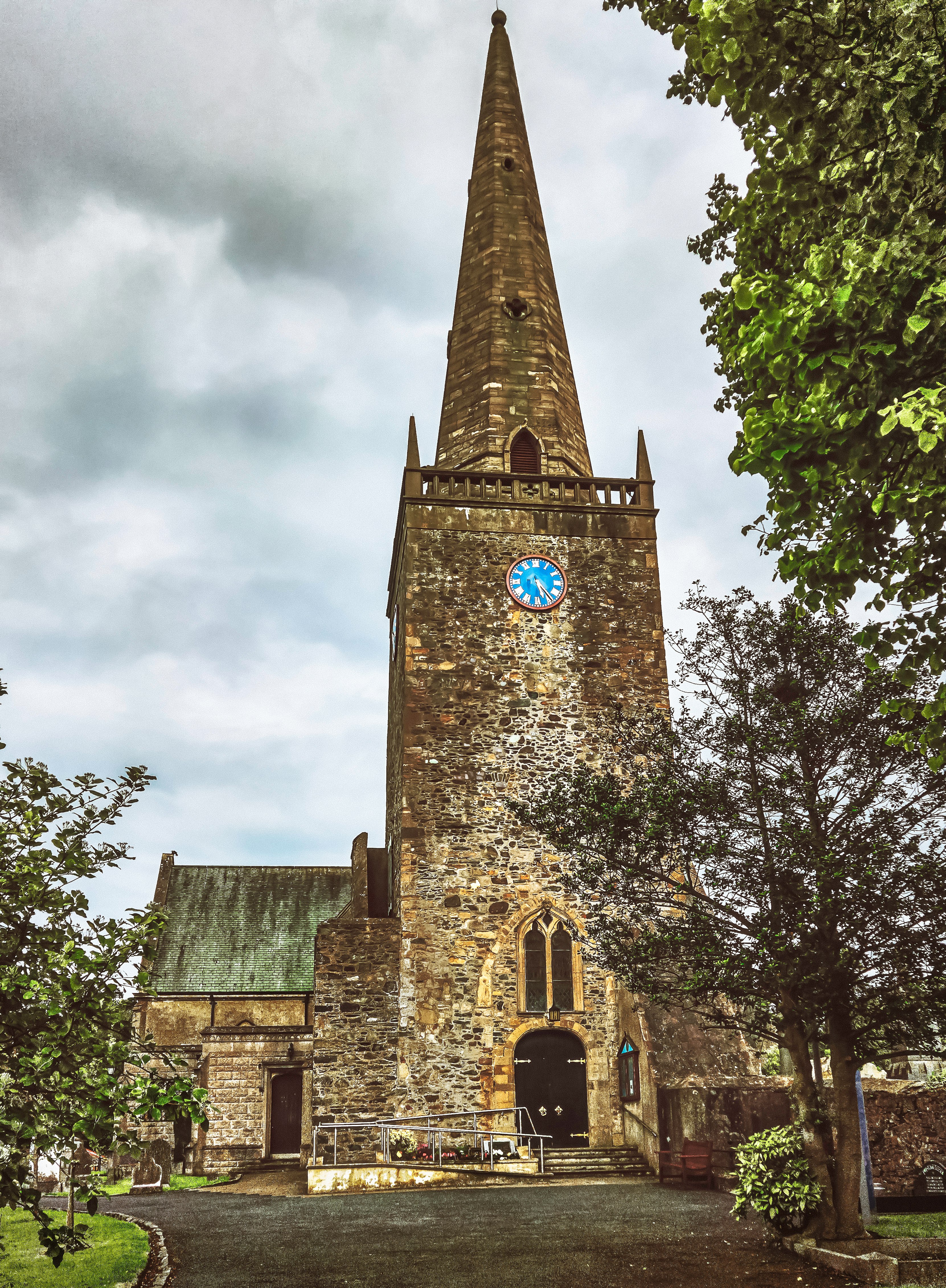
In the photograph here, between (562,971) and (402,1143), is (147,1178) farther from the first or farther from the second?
(562,971)

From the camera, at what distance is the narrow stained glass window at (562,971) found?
20.8 meters

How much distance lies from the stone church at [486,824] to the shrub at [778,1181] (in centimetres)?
732

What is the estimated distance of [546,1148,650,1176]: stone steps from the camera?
18.2m

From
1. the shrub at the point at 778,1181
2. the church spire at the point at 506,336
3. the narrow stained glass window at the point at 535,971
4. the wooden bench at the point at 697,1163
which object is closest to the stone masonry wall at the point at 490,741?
the narrow stained glass window at the point at 535,971

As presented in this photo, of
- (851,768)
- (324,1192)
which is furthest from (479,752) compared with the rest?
(851,768)

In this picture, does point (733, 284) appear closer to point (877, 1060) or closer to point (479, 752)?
point (877, 1060)

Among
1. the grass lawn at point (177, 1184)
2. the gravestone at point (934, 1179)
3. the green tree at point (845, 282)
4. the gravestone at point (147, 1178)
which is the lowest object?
the grass lawn at point (177, 1184)

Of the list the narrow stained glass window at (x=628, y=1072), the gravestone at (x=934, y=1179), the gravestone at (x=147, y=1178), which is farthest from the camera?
the gravestone at (x=147, y=1178)

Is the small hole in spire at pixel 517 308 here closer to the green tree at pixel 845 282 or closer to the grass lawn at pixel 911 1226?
the green tree at pixel 845 282

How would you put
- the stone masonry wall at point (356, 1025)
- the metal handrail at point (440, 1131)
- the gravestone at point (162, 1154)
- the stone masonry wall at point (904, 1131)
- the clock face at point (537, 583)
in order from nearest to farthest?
the stone masonry wall at point (904, 1131)
the metal handrail at point (440, 1131)
the stone masonry wall at point (356, 1025)
the gravestone at point (162, 1154)
the clock face at point (537, 583)

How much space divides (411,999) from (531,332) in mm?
17240

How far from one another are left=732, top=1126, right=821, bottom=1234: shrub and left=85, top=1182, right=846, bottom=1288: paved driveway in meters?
0.37

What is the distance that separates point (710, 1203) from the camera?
1380cm

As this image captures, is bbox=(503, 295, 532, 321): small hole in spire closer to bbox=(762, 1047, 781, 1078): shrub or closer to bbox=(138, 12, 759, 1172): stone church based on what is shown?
bbox=(138, 12, 759, 1172): stone church
